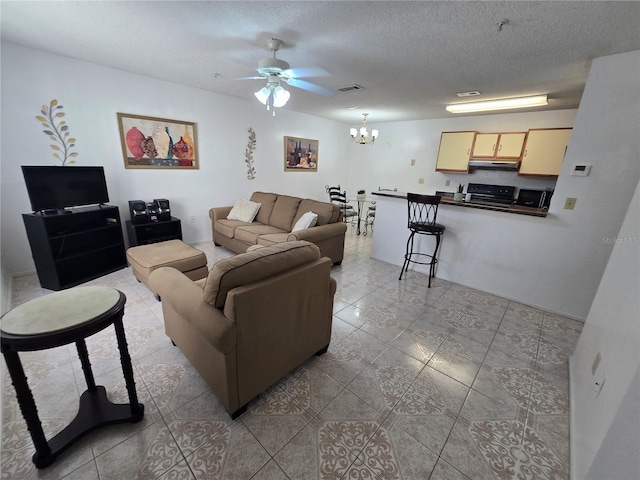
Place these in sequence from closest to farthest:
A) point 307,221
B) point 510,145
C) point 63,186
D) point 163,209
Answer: point 63,186 → point 307,221 → point 163,209 → point 510,145

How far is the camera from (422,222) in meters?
3.29

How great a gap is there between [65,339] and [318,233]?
2.51 metres

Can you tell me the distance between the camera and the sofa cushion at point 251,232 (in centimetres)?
348

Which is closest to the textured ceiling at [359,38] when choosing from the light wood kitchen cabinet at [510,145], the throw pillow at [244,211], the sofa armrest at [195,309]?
A: the light wood kitchen cabinet at [510,145]

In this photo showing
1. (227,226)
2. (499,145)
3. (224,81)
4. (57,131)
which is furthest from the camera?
(499,145)

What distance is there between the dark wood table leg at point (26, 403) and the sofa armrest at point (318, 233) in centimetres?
218

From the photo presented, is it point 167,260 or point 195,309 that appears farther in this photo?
point 167,260

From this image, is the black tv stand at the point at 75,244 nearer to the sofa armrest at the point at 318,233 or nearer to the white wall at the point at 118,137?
the white wall at the point at 118,137

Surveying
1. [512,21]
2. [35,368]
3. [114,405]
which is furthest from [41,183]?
[512,21]

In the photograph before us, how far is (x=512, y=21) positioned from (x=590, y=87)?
1163 millimetres

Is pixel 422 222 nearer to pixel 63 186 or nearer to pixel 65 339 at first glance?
pixel 65 339

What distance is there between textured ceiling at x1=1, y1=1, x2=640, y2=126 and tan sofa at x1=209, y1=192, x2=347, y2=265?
1.69m

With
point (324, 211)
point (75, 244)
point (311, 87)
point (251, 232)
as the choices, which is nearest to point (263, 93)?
point (311, 87)

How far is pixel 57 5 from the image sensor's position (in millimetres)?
1885
